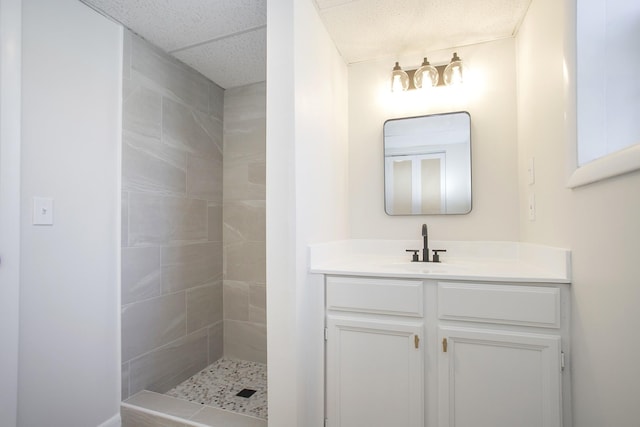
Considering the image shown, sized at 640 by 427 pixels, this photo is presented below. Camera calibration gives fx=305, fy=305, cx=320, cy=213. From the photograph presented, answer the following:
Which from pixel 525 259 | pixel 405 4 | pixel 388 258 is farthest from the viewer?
pixel 388 258

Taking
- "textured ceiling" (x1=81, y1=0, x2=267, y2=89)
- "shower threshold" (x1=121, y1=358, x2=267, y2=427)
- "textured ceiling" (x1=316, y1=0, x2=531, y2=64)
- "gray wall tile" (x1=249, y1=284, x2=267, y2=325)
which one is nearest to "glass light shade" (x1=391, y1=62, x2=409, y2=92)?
"textured ceiling" (x1=316, y1=0, x2=531, y2=64)

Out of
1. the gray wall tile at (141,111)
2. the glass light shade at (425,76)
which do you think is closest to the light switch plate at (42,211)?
the gray wall tile at (141,111)

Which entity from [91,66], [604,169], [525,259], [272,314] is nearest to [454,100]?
[525,259]

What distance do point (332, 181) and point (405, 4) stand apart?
1.02 metres

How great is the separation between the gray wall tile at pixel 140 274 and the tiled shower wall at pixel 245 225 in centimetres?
67

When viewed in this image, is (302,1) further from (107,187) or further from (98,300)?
(98,300)

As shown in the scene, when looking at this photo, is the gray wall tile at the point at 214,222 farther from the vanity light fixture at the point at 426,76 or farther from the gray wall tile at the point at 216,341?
the vanity light fixture at the point at 426,76

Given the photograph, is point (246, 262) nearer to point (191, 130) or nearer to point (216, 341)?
point (216, 341)

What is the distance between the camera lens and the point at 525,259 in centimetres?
171

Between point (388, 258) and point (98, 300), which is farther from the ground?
point (388, 258)

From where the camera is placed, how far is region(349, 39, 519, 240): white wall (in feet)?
6.15

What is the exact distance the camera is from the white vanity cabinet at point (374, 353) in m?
1.36

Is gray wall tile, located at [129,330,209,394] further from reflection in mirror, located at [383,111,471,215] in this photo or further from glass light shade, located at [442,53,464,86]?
glass light shade, located at [442,53,464,86]

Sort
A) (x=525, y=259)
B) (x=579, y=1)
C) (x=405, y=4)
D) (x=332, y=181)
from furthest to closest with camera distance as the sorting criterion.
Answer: (x=332, y=181), (x=525, y=259), (x=405, y=4), (x=579, y=1)
